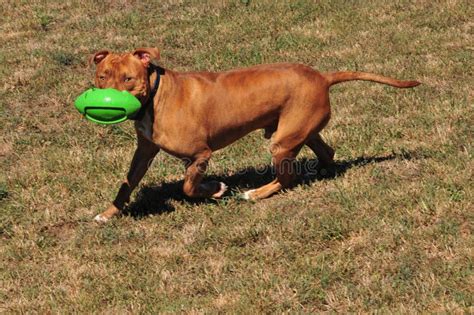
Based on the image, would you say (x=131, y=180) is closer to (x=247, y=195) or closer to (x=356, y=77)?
(x=247, y=195)

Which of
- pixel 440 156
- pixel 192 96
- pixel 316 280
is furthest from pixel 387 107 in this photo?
pixel 316 280

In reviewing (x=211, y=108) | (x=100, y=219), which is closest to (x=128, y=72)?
(x=211, y=108)

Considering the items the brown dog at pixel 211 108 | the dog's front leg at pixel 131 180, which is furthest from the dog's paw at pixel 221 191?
the dog's front leg at pixel 131 180

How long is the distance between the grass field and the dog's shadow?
3cm

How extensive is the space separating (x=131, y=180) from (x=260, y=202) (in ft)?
4.12

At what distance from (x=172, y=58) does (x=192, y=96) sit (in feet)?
17.8

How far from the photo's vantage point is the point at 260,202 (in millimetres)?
7379

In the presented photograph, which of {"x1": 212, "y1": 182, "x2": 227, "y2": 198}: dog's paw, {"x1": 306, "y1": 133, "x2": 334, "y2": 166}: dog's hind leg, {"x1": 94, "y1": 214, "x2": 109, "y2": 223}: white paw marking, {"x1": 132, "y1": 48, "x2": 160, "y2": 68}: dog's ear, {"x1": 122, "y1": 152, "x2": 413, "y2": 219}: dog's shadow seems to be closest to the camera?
{"x1": 132, "y1": 48, "x2": 160, "y2": 68}: dog's ear

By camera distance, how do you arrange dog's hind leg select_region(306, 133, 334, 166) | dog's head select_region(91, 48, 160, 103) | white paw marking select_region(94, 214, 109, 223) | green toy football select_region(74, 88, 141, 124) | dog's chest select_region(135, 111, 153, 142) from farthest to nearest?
dog's hind leg select_region(306, 133, 334, 166), white paw marking select_region(94, 214, 109, 223), dog's chest select_region(135, 111, 153, 142), dog's head select_region(91, 48, 160, 103), green toy football select_region(74, 88, 141, 124)

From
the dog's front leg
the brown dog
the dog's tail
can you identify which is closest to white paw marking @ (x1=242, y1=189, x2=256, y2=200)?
the brown dog

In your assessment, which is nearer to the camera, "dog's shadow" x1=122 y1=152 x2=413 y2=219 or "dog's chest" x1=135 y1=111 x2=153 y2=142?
"dog's chest" x1=135 y1=111 x2=153 y2=142

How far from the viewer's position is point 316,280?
583cm

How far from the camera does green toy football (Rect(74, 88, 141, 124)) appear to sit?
6348 millimetres

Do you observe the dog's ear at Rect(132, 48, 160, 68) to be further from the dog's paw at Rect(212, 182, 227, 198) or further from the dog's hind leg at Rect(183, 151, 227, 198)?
the dog's paw at Rect(212, 182, 227, 198)
